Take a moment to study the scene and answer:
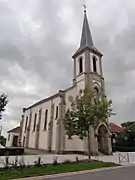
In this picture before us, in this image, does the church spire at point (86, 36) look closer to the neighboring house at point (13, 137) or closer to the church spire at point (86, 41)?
the church spire at point (86, 41)

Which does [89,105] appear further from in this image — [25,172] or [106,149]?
[106,149]

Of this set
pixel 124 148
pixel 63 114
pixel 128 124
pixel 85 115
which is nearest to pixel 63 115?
pixel 63 114

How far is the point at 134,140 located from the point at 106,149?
51.9ft

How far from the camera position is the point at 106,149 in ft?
97.0

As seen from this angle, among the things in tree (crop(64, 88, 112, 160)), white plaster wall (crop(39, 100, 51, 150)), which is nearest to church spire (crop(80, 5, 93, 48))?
white plaster wall (crop(39, 100, 51, 150))

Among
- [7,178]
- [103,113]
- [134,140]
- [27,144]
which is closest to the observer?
[7,178]

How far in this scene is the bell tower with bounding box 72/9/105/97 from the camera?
3229 centimetres

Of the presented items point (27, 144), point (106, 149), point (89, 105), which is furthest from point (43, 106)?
point (89, 105)

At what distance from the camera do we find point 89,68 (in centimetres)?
3303

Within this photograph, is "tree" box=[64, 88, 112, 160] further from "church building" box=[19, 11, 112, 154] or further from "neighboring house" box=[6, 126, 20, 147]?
"neighboring house" box=[6, 126, 20, 147]

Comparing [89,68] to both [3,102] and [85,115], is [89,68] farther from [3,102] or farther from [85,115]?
[3,102]

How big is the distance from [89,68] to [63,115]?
33.9 feet

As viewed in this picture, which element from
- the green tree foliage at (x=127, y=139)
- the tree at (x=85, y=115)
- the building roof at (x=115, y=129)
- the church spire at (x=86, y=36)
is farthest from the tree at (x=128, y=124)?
the tree at (x=85, y=115)

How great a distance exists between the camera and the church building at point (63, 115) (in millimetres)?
28595
